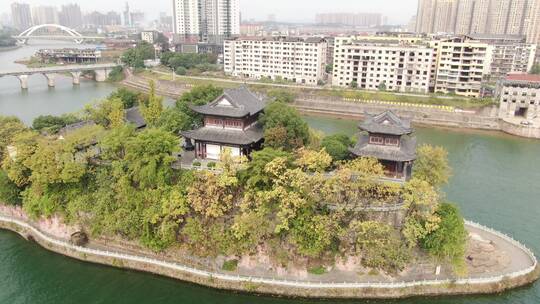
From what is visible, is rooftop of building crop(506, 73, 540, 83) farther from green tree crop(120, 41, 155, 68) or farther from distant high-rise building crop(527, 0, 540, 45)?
green tree crop(120, 41, 155, 68)

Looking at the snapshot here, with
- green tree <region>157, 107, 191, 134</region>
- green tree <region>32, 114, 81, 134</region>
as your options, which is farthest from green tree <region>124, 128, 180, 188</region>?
green tree <region>32, 114, 81, 134</region>

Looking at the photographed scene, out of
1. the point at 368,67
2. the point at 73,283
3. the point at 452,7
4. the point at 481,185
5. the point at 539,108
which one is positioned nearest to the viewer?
the point at 73,283

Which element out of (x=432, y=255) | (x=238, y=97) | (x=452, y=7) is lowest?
(x=432, y=255)

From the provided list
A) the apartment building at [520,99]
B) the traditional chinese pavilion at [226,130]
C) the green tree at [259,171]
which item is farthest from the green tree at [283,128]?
the apartment building at [520,99]

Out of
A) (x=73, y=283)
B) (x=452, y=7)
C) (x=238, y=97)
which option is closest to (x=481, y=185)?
(x=238, y=97)

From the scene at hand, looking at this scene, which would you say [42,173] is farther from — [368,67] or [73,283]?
[368,67]

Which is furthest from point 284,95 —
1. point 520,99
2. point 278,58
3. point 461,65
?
point 520,99

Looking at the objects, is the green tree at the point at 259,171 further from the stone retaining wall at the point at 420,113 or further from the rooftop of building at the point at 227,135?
the stone retaining wall at the point at 420,113
